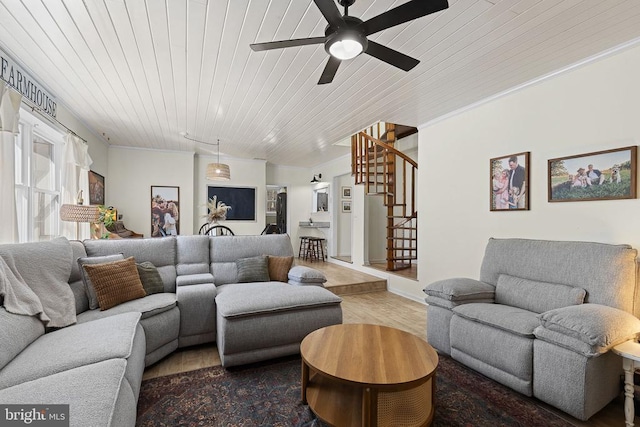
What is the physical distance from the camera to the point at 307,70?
2715 millimetres

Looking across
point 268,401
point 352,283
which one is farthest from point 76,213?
point 352,283

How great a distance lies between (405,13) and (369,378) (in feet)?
6.08

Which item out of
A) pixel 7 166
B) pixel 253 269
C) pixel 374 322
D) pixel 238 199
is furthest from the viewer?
pixel 238 199

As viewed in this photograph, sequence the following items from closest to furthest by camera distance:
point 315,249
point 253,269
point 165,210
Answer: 1. point 253,269
2. point 165,210
3. point 315,249

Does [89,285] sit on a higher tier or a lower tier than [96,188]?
lower

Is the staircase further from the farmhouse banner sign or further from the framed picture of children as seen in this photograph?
Result: the farmhouse banner sign

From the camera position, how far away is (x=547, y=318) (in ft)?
6.21

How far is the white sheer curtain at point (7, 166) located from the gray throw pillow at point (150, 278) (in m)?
0.91

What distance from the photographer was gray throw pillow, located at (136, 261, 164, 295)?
269 cm

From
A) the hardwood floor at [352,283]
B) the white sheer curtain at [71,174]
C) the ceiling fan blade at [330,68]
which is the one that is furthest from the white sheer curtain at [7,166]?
the hardwood floor at [352,283]

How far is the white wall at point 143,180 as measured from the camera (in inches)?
226

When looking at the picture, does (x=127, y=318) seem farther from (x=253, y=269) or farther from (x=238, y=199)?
(x=238, y=199)

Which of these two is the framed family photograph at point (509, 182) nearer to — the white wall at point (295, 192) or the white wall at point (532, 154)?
the white wall at point (532, 154)

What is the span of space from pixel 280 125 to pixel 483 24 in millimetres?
2956
